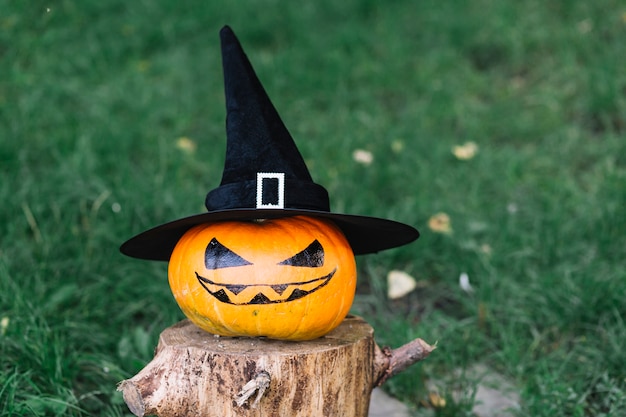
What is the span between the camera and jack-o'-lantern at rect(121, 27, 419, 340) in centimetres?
193

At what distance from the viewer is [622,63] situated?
4.80 m

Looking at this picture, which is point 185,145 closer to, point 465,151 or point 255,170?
point 465,151

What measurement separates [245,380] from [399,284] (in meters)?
1.45

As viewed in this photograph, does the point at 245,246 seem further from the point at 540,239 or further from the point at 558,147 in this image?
the point at 558,147

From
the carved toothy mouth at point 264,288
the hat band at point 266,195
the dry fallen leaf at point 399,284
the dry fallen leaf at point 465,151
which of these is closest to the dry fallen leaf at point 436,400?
the dry fallen leaf at point 399,284

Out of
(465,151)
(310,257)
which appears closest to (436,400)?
(310,257)

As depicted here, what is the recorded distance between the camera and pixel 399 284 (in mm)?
3186

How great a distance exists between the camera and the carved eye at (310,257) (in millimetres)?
1954

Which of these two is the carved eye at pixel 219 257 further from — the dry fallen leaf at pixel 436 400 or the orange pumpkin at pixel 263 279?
the dry fallen leaf at pixel 436 400

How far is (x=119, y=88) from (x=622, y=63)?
3602mm

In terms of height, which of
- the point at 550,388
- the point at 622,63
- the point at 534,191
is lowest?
the point at 550,388

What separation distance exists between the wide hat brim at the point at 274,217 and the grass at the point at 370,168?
1.80 ft

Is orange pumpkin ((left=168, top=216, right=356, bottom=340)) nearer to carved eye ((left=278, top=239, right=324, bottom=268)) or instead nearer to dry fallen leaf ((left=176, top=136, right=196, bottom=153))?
carved eye ((left=278, top=239, right=324, bottom=268))

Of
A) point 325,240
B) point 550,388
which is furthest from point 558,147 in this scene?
point 325,240
